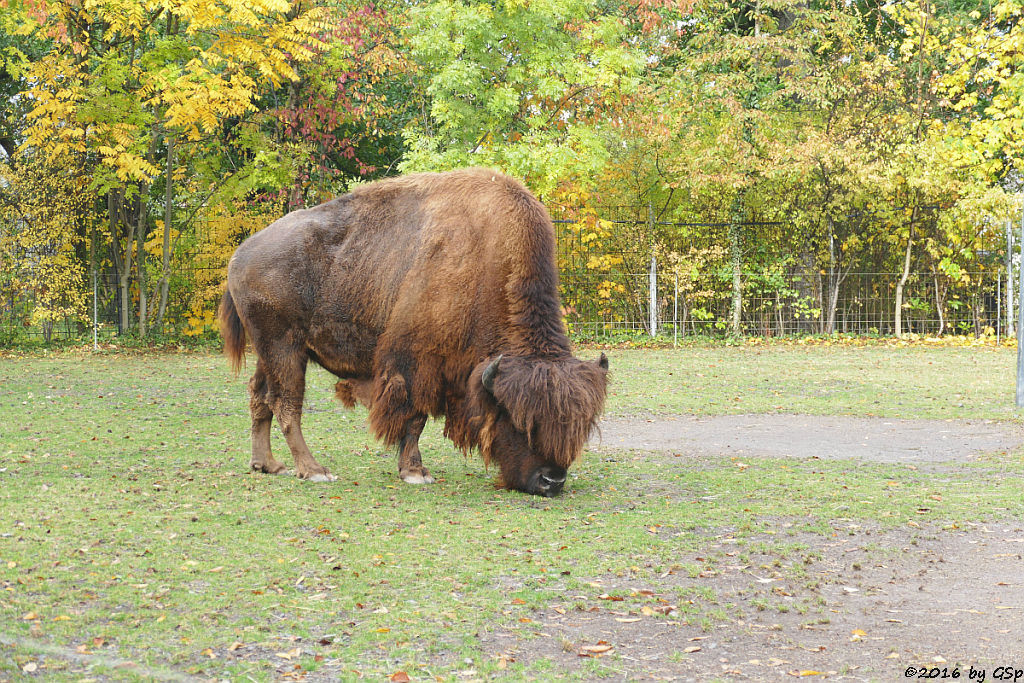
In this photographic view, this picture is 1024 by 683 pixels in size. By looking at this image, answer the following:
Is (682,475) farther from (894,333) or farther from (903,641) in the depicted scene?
(894,333)

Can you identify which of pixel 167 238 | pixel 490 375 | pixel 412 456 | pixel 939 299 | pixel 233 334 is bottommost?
pixel 412 456

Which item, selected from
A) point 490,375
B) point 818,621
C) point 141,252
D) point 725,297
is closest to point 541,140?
point 725,297

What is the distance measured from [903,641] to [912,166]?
777 inches

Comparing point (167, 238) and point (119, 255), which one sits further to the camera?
point (119, 255)

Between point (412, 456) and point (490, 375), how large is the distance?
117 centimetres

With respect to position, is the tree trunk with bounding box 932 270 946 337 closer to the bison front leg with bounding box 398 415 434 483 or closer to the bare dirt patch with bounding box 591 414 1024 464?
the bare dirt patch with bounding box 591 414 1024 464

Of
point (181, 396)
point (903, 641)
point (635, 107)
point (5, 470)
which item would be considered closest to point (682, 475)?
point (903, 641)

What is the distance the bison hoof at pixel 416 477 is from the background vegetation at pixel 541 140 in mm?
11239

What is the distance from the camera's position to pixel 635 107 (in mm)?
22938

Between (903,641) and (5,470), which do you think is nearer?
(903,641)

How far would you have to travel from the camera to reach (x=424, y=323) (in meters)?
7.78

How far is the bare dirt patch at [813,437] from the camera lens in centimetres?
941

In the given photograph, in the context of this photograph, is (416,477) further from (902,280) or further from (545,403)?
(902,280)

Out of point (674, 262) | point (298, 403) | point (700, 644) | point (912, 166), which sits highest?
point (912, 166)
